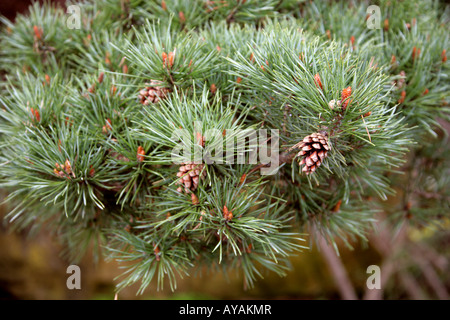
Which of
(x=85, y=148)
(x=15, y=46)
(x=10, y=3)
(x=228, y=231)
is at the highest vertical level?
(x=10, y=3)

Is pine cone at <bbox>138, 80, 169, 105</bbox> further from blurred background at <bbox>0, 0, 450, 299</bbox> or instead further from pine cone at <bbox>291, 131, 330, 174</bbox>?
blurred background at <bbox>0, 0, 450, 299</bbox>

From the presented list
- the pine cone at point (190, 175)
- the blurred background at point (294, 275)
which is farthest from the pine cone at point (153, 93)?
the blurred background at point (294, 275)

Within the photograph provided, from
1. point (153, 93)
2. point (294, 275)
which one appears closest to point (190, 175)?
point (153, 93)

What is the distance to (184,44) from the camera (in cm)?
49

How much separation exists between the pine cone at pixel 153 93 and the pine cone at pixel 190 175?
0.11 meters

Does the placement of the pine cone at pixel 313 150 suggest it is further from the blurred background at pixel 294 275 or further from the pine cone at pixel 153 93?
→ the blurred background at pixel 294 275

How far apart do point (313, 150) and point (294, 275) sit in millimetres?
1369

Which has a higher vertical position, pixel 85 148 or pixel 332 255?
pixel 85 148

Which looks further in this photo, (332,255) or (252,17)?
(332,255)

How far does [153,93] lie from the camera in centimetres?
50

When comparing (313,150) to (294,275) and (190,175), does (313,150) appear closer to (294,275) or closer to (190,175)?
(190,175)

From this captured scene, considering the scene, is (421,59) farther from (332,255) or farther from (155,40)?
(332,255)
